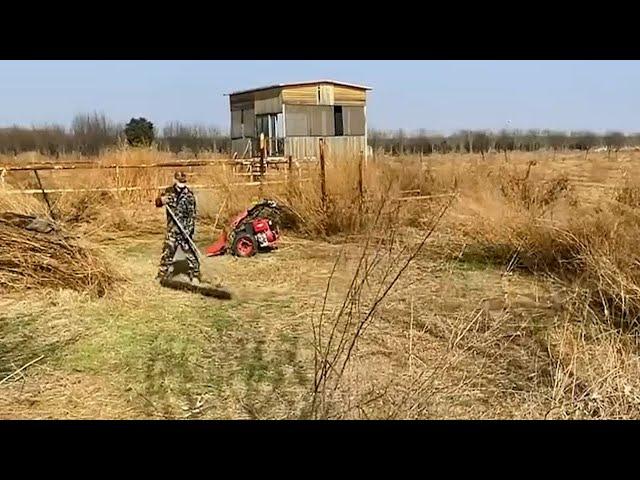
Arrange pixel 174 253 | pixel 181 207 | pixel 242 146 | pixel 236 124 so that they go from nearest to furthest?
pixel 181 207 < pixel 174 253 < pixel 242 146 < pixel 236 124

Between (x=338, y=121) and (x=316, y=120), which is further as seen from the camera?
(x=338, y=121)

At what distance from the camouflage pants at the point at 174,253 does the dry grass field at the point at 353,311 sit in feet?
0.69

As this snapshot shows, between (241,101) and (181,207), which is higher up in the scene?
(241,101)

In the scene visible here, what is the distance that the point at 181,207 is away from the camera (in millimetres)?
5148

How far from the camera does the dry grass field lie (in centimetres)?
265

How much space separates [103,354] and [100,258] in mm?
1804

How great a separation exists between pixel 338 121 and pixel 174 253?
38.8 feet

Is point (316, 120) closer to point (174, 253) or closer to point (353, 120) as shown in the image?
point (353, 120)

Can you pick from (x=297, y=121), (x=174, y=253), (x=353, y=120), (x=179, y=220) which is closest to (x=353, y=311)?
(x=179, y=220)

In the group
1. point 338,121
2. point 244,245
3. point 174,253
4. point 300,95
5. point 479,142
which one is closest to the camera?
point 174,253

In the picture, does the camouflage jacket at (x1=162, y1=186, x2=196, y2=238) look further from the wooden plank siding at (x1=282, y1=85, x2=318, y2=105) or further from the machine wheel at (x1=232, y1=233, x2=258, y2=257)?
the wooden plank siding at (x1=282, y1=85, x2=318, y2=105)

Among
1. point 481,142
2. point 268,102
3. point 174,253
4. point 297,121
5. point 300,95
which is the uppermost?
point 300,95
